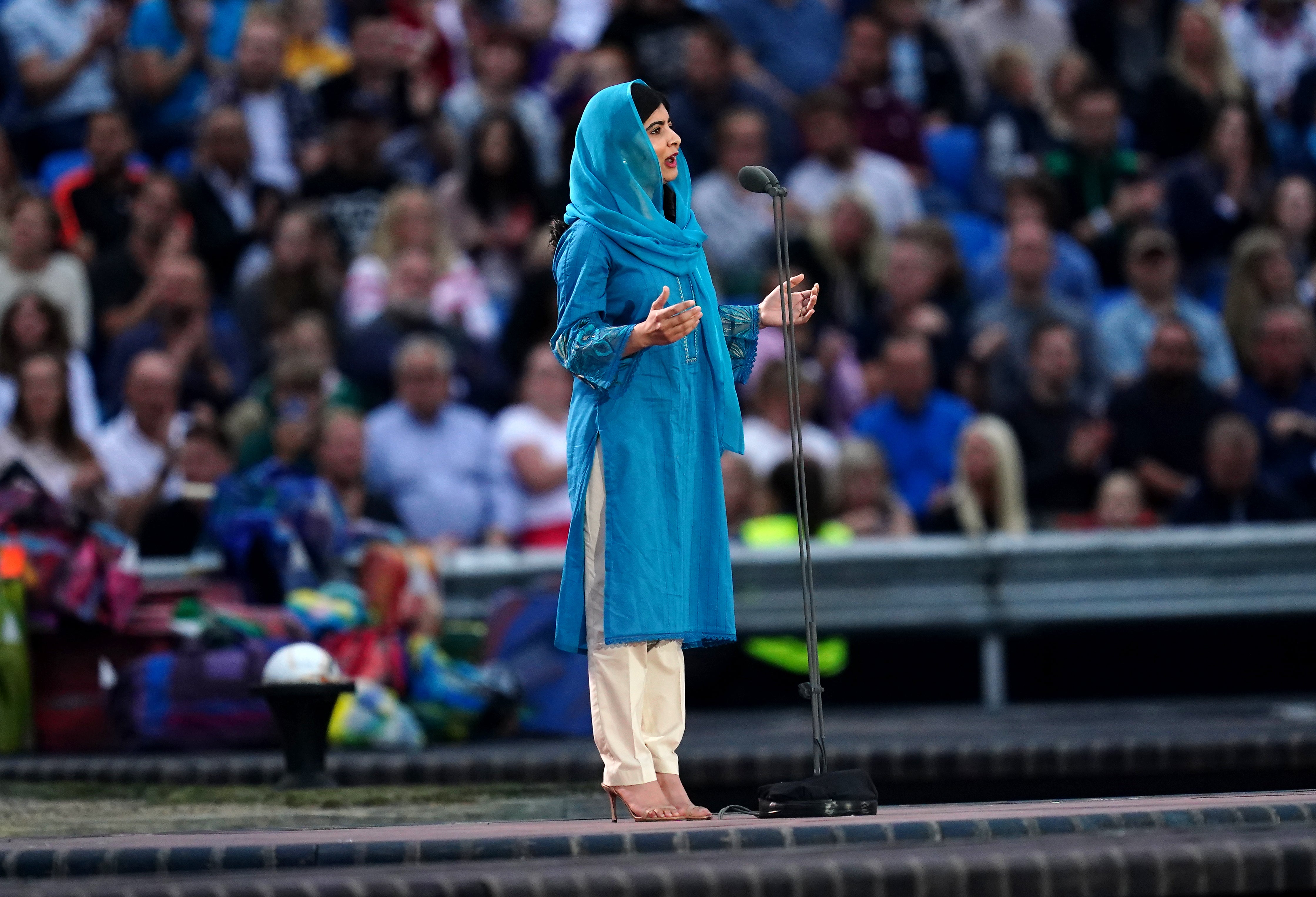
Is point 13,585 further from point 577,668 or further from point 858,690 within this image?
point 858,690

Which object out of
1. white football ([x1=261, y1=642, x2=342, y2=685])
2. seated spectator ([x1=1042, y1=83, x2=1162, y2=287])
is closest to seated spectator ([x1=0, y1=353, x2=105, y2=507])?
white football ([x1=261, y1=642, x2=342, y2=685])

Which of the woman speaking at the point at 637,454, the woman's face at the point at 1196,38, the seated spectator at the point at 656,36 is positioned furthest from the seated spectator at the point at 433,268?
the woman speaking at the point at 637,454

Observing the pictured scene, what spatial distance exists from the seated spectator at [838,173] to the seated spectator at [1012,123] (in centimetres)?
75

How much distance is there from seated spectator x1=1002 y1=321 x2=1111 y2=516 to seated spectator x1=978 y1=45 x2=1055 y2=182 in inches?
87.9

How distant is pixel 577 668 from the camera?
8828mm

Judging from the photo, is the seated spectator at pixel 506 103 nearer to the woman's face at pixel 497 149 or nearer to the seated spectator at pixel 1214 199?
the woman's face at pixel 497 149

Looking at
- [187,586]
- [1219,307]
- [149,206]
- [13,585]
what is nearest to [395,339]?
[149,206]

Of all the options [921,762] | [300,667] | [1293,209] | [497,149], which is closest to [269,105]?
[497,149]

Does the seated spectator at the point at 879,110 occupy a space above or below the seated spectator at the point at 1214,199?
above

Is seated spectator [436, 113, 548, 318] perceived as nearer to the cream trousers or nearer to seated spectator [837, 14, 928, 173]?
seated spectator [837, 14, 928, 173]

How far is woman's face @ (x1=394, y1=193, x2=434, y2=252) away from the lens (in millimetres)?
11320

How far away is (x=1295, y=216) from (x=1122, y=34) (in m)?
2.37

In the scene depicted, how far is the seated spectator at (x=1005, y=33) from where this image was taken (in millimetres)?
13820

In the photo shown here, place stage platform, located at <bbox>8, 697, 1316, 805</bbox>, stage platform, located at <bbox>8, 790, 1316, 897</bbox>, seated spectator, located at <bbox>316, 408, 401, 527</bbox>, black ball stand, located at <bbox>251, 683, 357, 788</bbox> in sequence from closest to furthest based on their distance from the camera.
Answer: stage platform, located at <bbox>8, 790, 1316, 897</bbox> < stage platform, located at <bbox>8, 697, 1316, 805</bbox> < black ball stand, located at <bbox>251, 683, 357, 788</bbox> < seated spectator, located at <bbox>316, 408, 401, 527</bbox>
